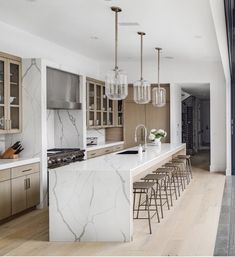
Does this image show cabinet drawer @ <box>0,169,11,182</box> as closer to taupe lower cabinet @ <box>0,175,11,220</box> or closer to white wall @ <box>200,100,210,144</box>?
taupe lower cabinet @ <box>0,175,11,220</box>

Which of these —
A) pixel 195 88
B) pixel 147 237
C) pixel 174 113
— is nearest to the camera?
pixel 147 237

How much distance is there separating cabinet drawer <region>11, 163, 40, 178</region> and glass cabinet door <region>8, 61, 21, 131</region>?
60cm

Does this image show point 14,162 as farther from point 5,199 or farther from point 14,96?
point 14,96

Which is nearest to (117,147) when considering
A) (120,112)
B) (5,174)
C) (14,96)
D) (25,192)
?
(120,112)

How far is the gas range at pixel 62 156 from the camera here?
6488 mm

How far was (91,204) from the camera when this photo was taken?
4465 mm

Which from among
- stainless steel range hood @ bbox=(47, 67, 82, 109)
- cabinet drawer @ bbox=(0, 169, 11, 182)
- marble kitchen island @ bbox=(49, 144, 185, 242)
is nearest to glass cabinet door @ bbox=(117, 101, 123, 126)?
stainless steel range hood @ bbox=(47, 67, 82, 109)

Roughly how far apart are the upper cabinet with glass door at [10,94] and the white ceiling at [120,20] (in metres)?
0.64

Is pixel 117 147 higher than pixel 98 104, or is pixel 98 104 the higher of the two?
pixel 98 104

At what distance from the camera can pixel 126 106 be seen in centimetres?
1058

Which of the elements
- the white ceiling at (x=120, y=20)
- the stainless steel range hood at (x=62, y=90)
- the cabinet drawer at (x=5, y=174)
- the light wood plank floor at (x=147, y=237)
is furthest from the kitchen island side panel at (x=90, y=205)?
the stainless steel range hood at (x=62, y=90)

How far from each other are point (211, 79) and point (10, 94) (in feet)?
18.6

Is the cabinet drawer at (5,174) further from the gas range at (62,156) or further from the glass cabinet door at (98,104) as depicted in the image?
the glass cabinet door at (98,104)

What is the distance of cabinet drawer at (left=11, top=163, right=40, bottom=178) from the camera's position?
5469 millimetres
